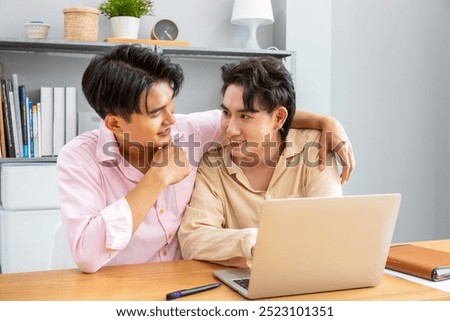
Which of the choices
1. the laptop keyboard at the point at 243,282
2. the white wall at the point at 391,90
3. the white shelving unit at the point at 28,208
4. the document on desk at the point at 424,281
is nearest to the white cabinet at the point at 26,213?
the white shelving unit at the point at 28,208

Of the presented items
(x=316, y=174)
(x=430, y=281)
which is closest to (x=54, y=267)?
(x=316, y=174)

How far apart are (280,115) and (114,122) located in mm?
503

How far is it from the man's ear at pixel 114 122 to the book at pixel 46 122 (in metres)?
1.37

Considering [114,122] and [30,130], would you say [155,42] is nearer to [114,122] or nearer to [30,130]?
[30,130]

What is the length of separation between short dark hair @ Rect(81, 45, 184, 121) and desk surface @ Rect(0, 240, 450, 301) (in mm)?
445

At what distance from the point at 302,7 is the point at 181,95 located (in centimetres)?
83

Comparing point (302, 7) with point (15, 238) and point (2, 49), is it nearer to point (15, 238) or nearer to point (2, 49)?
point (2, 49)

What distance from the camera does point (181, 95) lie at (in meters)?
3.45

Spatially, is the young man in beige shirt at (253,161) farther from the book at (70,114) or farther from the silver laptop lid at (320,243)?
the book at (70,114)

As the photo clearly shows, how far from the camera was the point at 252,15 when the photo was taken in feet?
10.6

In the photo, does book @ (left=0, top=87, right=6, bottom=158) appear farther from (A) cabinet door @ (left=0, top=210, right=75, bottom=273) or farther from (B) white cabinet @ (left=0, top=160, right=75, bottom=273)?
(A) cabinet door @ (left=0, top=210, right=75, bottom=273)

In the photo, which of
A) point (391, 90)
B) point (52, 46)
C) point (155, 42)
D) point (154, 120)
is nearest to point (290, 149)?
point (154, 120)

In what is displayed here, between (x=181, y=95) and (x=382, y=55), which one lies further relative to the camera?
(x=382, y=55)
